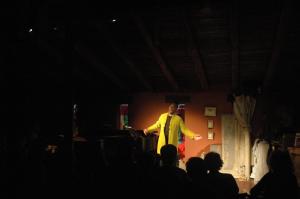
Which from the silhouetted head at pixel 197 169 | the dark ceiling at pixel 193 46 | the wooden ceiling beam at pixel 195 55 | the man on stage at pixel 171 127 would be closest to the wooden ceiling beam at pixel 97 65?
the dark ceiling at pixel 193 46

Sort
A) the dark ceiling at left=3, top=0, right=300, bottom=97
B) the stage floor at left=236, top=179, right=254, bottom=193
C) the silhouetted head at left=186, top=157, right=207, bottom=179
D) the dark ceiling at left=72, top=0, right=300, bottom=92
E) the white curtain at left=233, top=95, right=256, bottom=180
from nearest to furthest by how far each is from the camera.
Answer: the silhouetted head at left=186, top=157, right=207, bottom=179 → the dark ceiling at left=3, top=0, right=300, bottom=97 → the dark ceiling at left=72, top=0, right=300, bottom=92 → the stage floor at left=236, top=179, right=254, bottom=193 → the white curtain at left=233, top=95, right=256, bottom=180

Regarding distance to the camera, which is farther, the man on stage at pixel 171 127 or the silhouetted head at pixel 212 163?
the man on stage at pixel 171 127

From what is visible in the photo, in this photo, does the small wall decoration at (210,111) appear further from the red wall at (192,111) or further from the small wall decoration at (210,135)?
the small wall decoration at (210,135)

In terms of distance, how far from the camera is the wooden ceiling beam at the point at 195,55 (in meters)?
8.16

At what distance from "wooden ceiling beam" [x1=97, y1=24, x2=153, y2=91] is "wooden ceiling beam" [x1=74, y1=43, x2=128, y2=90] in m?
0.63

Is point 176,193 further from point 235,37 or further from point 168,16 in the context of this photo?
point 235,37

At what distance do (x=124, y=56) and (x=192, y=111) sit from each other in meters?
3.13

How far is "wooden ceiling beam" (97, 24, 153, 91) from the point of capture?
28.1ft

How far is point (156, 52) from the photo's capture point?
9469mm

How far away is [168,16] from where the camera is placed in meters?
8.00

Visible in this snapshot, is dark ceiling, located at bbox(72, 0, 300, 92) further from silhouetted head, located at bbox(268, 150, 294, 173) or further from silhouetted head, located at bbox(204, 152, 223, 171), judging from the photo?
silhouetted head, located at bbox(268, 150, 294, 173)

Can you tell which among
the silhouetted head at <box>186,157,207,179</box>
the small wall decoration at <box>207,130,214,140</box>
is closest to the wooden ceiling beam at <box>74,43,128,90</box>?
the small wall decoration at <box>207,130,214,140</box>

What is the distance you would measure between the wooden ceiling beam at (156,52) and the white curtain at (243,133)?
1881 mm

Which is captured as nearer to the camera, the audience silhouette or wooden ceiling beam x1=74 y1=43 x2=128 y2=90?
the audience silhouette
